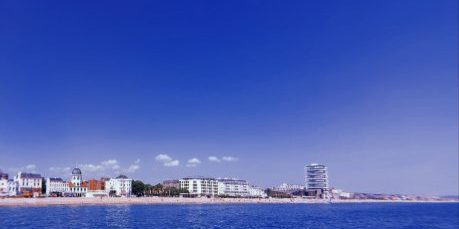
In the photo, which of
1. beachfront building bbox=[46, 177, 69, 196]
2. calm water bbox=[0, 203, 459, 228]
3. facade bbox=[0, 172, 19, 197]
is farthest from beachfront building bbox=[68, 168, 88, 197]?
calm water bbox=[0, 203, 459, 228]

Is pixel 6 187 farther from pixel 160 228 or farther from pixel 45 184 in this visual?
pixel 160 228

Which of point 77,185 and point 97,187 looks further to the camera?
point 97,187

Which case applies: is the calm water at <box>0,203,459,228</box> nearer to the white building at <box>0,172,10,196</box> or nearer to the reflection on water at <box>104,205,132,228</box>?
the reflection on water at <box>104,205,132,228</box>

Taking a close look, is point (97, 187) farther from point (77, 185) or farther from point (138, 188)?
point (138, 188)

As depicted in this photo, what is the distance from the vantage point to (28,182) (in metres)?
154

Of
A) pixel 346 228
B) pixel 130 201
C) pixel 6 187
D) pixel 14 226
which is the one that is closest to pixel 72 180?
pixel 6 187

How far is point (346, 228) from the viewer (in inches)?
2172

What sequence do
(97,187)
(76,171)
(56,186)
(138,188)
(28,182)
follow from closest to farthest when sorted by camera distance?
1. (28,182)
2. (56,186)
3. (76,171)
4. (138,188)
5. (97,187)

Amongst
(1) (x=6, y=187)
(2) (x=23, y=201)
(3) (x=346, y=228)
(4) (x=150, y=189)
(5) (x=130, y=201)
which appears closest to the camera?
(3) (x=346, y=228)

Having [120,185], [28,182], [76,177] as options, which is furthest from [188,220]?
[120,185]

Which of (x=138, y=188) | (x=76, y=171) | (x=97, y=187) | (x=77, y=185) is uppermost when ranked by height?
(x=76, y=171)

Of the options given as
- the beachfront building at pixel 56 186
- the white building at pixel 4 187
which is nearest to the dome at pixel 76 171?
the beachfront building at pixel 56 186

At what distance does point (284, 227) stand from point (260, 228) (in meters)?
3.97

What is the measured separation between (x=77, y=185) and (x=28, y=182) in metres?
18.2
